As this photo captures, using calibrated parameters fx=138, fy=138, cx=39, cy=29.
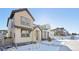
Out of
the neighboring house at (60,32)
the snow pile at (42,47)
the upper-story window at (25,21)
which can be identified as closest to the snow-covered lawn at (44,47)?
the snow pile at (42,47)

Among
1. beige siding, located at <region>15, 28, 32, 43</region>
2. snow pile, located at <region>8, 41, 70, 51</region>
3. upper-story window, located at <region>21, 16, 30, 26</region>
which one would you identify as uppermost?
upper-story window, located at <region>21, 16, 30, 26</region>

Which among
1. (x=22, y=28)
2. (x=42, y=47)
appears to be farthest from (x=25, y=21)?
(x=42, y=47)

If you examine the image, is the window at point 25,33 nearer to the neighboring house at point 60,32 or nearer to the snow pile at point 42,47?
the snow pile at point 42,47

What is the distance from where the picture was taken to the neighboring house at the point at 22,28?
1813 mm

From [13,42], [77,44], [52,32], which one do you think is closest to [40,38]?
[52,32]

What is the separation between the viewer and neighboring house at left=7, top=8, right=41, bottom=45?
1.81m

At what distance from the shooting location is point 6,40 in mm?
1815

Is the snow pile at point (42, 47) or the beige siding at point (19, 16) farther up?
the beige siding at point (19, 16)

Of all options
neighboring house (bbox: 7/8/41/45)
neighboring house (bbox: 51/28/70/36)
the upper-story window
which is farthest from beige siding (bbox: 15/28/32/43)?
neighboring house (bbox: 51/28/70/36)

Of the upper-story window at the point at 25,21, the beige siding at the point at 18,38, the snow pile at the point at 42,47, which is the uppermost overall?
A: the upper-story window at the point at 25,21

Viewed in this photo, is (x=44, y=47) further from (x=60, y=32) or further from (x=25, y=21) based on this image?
(x=25, y=21)

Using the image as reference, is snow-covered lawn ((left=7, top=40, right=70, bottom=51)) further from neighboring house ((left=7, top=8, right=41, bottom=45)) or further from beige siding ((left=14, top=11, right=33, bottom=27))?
beige siding ((left=14, top=11, right=33, bottom=27))
